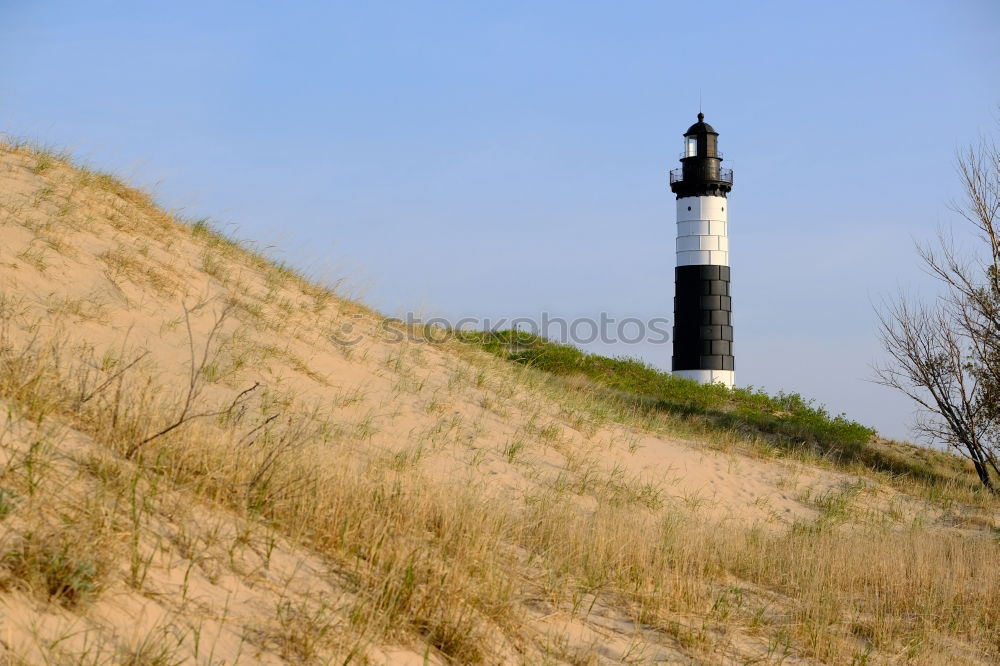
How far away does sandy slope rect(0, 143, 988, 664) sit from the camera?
3.34 metres

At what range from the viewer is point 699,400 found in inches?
882

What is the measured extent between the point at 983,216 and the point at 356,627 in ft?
54.4

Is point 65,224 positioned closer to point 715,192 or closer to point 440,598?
point 440,598

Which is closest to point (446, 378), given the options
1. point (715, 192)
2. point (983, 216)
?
point (983, 216)

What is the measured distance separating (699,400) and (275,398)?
15.9 metres

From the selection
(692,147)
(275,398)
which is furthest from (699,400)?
(275,398)

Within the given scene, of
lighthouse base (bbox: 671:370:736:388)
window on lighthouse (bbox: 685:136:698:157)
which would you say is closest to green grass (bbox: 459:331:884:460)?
lighthouse base (bbox: 671:370:736:388)

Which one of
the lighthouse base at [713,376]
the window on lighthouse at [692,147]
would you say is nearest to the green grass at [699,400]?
the lighthouse base at [713,376]

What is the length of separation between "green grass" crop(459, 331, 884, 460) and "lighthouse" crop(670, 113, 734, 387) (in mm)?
3959

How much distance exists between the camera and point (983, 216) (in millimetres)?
15992

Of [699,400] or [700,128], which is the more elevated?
[700,128]

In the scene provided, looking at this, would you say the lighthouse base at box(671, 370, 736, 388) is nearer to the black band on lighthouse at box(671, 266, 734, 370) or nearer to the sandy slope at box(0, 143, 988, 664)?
the black band on lighthouse at box(671, 266, 734, 370)

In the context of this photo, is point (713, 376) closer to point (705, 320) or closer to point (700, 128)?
point (705, 320)

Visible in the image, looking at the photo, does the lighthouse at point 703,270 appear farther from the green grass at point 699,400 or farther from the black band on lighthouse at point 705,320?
the green grass at point 699,400
